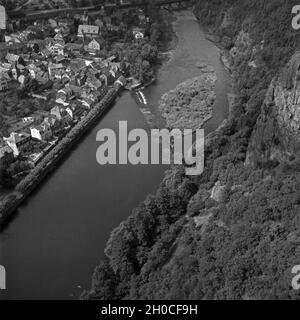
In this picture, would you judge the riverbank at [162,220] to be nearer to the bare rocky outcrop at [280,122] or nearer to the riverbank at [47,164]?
the bare rocky outcrop at [280,122]

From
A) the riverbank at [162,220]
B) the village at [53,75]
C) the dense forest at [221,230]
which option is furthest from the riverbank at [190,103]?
the village at [53,75]

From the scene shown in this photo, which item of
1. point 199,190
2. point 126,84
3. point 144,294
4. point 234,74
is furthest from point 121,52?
point 144,294

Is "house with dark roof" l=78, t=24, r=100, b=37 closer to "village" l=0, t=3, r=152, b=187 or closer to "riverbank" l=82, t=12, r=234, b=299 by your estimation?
"village" l=0, t=3, r=152, b=187

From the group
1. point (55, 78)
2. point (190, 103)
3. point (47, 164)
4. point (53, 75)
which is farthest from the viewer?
point (53, 75)

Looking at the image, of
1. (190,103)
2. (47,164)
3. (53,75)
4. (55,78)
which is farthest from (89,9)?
(47,164)

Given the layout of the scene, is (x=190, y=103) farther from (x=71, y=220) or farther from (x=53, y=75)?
(x=71, y=220)

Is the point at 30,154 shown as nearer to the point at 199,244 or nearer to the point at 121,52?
the point at 199,244
